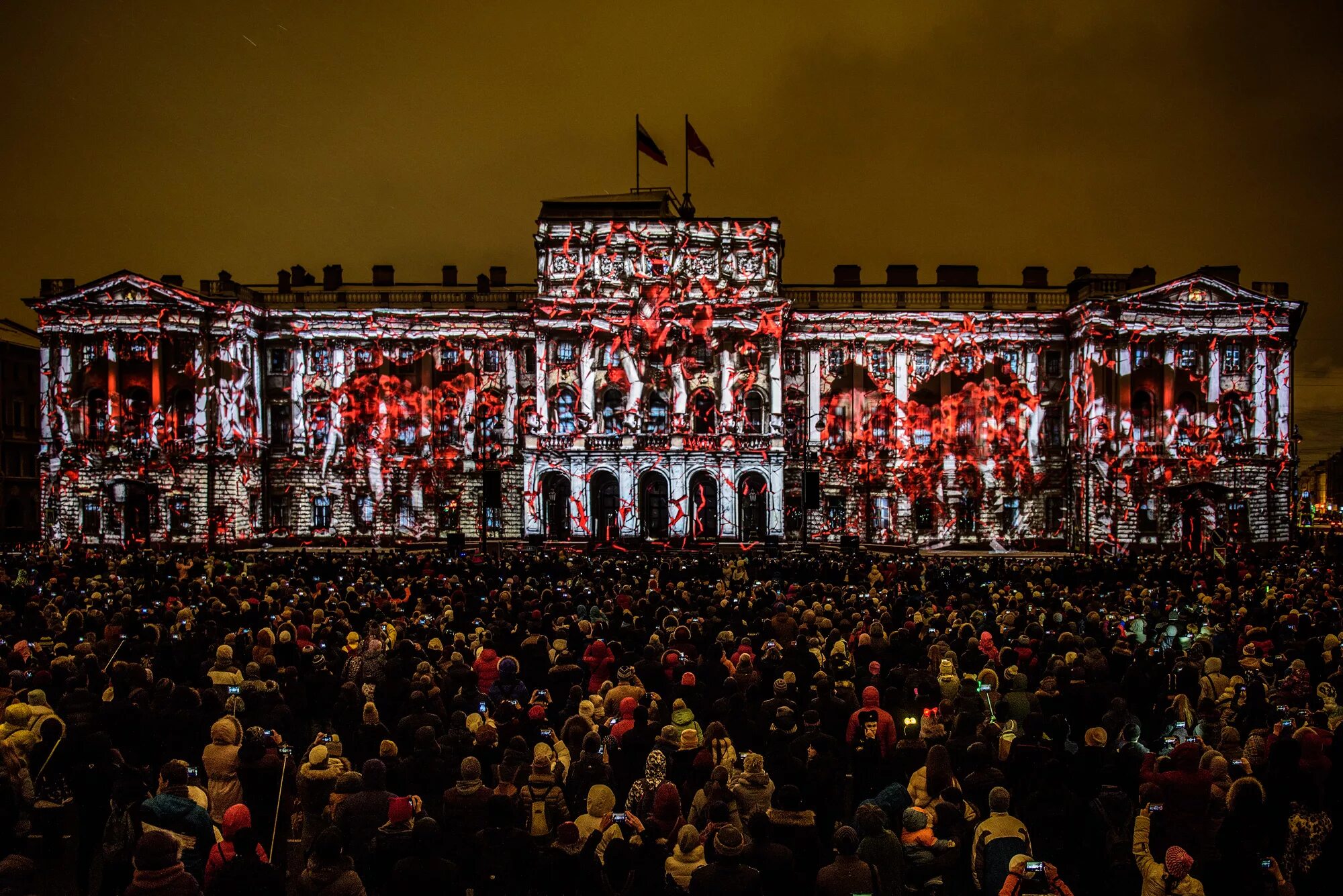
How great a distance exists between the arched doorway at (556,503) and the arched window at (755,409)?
391 inches

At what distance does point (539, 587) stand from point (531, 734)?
1351 cm

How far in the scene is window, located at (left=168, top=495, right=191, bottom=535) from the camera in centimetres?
5444

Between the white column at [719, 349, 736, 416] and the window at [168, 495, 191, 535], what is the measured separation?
2767cm

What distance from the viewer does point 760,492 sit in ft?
179

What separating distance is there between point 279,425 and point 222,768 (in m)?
49.7

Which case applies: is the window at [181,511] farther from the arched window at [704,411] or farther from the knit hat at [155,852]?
the knit hat at [155,852]

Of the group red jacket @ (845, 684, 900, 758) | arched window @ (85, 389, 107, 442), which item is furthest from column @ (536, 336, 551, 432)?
red jacket @ (845, 684, 900, 758)

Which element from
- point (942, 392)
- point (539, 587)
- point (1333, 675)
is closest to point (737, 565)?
point (539, 587)

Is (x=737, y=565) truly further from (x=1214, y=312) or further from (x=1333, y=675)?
(x=1214, y=312)

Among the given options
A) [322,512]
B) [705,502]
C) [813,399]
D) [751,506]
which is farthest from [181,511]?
[813,399]

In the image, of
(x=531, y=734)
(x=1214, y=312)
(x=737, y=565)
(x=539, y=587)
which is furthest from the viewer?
(x=1214, y=312)

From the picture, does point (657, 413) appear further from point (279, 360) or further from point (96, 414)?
point (96, 414)

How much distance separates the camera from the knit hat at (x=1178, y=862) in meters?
7.30

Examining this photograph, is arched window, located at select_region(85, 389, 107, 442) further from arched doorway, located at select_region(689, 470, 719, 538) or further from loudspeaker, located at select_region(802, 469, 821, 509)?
loudspeaker, located at select_region(802, 469, 821, 509)
